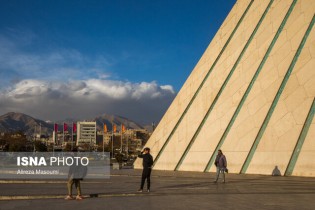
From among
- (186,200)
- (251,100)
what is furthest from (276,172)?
(186,200)

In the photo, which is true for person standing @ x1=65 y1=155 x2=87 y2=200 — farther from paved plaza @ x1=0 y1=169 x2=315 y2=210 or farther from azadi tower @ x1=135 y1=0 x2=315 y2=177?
azadi tower @ x1=135 y1=0 x2=315 y2=177

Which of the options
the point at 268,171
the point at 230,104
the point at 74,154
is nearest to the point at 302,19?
the point at 230,104

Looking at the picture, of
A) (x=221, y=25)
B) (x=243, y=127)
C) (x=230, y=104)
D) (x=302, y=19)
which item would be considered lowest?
(x=243, y=127)

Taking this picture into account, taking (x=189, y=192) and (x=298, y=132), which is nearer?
(x=189, y=192)

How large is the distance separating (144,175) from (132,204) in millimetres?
3007

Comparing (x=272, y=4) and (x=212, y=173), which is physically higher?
(x=272, y=4)

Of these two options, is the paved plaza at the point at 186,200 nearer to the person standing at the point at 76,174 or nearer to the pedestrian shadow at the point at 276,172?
the person standing at the point at 76,174

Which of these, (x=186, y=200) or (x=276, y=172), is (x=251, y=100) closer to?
(x=276, y=172)

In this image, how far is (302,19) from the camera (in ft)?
57.8

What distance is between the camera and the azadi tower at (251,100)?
16094 mm

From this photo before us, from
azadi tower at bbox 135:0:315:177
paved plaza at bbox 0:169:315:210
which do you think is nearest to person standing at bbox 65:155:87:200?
paved plaza at bbox 0:169:315:210

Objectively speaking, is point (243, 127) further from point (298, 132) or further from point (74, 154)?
point (74, 154)

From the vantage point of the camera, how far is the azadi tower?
1609 cm

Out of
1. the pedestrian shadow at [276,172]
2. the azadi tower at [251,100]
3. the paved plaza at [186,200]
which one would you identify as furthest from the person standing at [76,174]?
the azadi tower at [251,100]
